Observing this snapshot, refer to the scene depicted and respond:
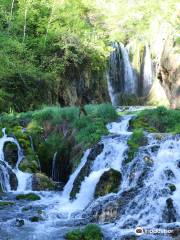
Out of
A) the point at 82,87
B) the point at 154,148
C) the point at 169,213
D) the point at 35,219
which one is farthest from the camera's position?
the point at 82,87

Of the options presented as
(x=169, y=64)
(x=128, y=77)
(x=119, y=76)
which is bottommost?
(x=128, y=77)

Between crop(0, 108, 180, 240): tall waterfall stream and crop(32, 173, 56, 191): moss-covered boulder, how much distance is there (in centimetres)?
30

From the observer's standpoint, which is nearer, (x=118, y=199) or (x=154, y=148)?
(x=118, y=199)

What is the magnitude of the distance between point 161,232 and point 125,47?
22.8m

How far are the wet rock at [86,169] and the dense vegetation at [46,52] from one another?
9.02 meters

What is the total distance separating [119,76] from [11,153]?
589 inches

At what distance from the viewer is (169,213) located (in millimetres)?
10469

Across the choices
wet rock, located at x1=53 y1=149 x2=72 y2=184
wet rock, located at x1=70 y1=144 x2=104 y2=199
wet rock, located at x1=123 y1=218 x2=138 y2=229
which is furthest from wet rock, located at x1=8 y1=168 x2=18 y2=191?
wet rock, located at x1=123 y1=218 x2=138 y2=229

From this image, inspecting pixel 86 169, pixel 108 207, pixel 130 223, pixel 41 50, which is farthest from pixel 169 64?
pixel 130 223

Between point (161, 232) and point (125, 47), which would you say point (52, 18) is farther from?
point (161, 232)

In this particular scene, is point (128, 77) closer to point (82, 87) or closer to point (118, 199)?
point (82, 87)

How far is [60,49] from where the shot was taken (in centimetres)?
2548

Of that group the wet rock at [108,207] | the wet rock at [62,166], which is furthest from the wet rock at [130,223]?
the wet rock at [62,166]

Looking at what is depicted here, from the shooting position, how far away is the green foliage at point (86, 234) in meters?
9.27
